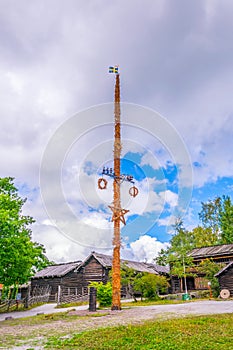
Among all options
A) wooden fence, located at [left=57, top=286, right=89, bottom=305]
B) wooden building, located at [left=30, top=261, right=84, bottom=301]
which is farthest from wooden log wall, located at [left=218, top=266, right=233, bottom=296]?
wooden building, located at [left=30, top=261, right=84, bottom=301]

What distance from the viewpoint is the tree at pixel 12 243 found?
28812 millimetres

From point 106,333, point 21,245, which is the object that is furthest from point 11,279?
point 106,333

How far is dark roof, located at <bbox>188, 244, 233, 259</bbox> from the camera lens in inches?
1556

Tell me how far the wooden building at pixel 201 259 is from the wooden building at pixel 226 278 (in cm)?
633

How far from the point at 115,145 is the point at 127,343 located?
A: 58.3 feet

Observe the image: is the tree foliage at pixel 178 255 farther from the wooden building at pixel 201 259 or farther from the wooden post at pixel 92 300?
the wooden post at pixel 92 300

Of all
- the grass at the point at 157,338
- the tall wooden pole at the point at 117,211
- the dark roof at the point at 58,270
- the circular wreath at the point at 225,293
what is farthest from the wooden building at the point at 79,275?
the grass at the point at 157,338

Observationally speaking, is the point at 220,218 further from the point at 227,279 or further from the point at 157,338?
the point at 157,338

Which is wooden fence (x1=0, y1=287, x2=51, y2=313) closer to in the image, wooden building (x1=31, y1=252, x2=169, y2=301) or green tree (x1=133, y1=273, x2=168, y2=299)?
wooden building (x1=31, y1=252, x2=169, y2=301)

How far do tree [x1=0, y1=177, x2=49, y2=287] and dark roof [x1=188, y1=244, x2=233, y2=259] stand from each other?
2040 centimetres

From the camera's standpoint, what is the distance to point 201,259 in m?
41.3

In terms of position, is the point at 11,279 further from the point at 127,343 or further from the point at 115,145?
the point at 127,343

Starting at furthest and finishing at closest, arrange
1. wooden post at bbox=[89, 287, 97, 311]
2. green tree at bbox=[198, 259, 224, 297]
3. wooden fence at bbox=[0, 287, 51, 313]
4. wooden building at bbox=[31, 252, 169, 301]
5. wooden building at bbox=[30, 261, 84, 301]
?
1. wooden building at bbox=[30, 261, 84, 301]
2. wooden building at bbox=[31, 252, 169, 301]
3. wooden fence at bbox=[0, 287, 51, 313]
4. green tree at bbox=[198, 259, 224, 297]
5. wooden post at bbox=[89, 287, 97, 311]

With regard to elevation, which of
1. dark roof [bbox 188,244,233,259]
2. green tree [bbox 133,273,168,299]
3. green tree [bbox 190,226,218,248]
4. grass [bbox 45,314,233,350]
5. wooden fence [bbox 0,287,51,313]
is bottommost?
grass [bbox 45,314,233,350]
